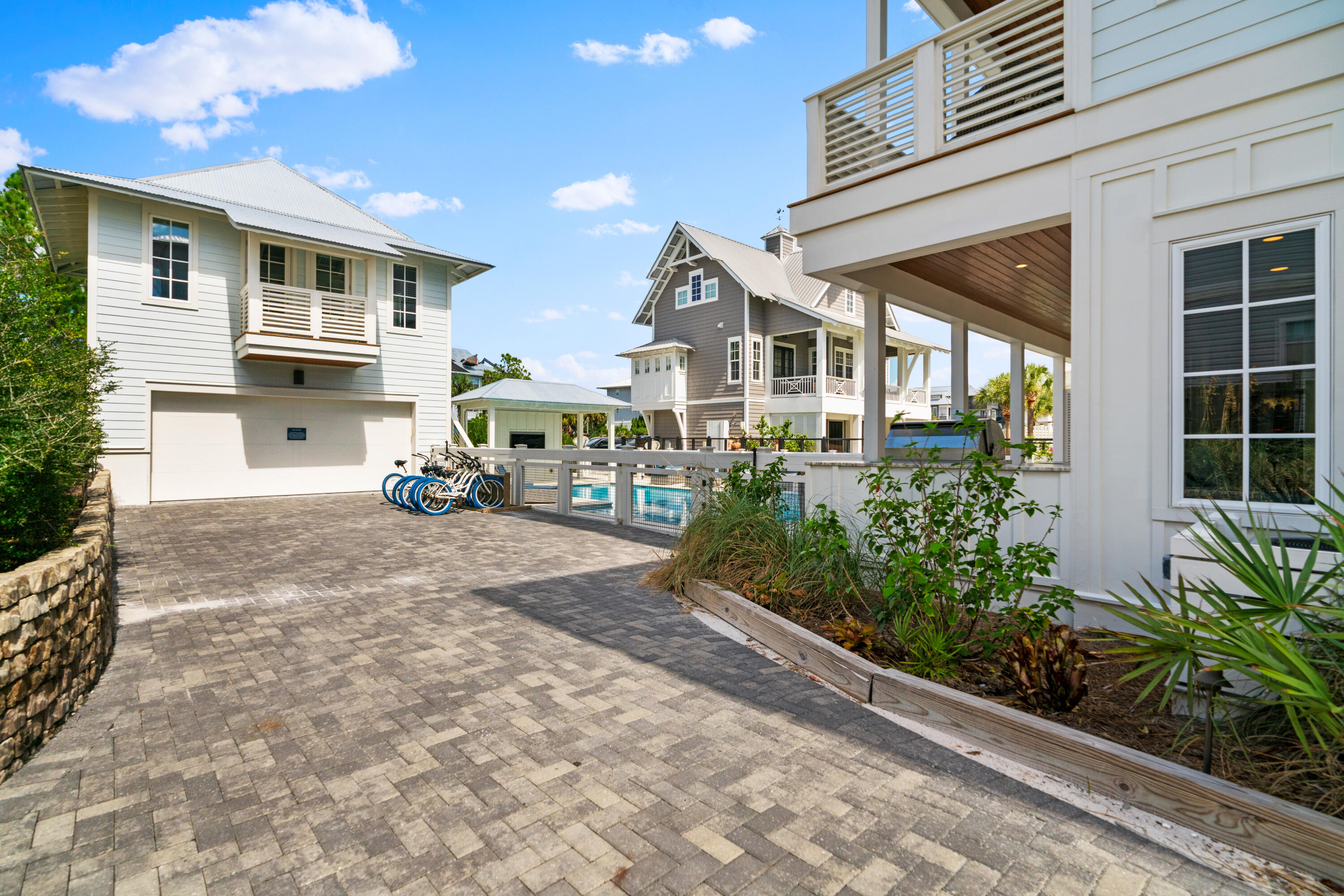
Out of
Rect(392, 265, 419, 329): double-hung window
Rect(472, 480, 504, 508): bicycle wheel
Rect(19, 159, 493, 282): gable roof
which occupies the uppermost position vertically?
Rect(19, 159, 493, 282): gable roof

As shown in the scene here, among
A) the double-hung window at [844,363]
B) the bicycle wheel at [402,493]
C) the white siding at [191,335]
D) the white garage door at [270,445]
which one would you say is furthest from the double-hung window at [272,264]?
the double-hung window at [844,363]

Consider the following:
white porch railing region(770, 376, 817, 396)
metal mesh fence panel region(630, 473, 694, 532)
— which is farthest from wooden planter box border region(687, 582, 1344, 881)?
white porch railing region(770, 376, 817, 396)

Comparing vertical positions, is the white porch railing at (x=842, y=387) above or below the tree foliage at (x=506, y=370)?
below

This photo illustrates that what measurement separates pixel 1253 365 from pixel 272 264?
1563 cm

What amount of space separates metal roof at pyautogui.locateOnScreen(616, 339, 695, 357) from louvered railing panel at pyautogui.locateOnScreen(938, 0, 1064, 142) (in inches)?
731

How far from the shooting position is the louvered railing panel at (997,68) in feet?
15.1

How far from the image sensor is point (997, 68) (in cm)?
512

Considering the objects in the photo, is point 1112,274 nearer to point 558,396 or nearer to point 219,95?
point 558,396

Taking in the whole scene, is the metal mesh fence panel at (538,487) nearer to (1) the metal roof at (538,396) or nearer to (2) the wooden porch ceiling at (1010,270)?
(1) the metal roof at (538,396)

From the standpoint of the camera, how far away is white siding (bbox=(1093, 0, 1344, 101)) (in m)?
3.65

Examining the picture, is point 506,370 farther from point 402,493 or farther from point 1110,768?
point 1110,768

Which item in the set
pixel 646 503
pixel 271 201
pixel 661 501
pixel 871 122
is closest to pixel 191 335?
pixel 271 201

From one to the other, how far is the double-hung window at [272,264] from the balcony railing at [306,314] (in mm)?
640

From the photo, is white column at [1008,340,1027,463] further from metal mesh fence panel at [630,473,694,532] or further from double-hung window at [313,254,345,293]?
double-hung window at [313,254,345,293]
